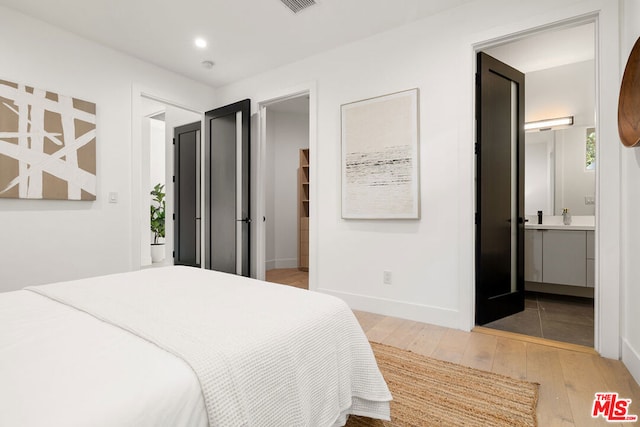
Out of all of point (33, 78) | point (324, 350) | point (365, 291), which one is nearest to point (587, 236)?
point (365, 291)

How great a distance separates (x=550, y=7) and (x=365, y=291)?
8.77 feet

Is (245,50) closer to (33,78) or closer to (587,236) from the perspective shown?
(33,78)

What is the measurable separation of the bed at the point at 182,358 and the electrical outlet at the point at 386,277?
5.45 feet

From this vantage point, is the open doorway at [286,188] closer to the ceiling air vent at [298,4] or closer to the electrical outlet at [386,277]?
the electrical outlet at [386,277]

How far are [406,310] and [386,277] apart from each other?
337 mm

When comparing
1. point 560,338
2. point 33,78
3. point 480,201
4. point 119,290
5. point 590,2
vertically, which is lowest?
point 560,338

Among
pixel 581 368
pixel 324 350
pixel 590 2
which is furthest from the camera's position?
pixel 590 2

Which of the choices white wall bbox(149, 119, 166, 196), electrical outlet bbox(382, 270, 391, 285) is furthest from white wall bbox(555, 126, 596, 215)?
white wall bbox(149, 119, 166, 196)

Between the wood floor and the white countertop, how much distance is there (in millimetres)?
1588

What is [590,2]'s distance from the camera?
2135mm

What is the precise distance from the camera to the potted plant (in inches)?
224

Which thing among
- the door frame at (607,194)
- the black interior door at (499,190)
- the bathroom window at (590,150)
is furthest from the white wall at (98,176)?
the bathroom window at (590,150)

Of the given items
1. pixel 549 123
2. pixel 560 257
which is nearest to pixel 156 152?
pixel 549 123

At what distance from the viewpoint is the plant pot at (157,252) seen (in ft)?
18.6
